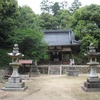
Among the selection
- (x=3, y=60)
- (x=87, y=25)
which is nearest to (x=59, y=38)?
(x=87, y=25)

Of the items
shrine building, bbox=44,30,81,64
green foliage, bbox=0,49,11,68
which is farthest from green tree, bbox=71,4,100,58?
green foliage, bbox=0,49,11,68

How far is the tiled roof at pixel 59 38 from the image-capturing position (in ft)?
120

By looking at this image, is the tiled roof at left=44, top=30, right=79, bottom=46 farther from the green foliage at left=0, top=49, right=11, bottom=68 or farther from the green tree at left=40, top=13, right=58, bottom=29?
the green tree at left=40, top=13, right=58, bottom=29

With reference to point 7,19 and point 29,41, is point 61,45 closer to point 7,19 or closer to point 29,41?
point 29,41

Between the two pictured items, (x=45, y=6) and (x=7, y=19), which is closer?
(x=7, y=19)

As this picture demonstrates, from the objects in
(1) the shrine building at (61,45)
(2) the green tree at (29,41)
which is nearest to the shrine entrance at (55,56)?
(1) the shrine building at (61,45)

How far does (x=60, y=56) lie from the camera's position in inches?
1502

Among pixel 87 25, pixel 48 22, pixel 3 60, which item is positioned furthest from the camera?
pixel 48 22

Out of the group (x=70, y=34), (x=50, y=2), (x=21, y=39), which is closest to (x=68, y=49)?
(x=70, y=34)

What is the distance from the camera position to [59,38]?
39656mm

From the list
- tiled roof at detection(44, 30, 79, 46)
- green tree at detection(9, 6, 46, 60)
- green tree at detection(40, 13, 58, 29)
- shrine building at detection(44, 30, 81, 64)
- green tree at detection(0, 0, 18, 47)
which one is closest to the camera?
green tree at detection(0, 0, 18, 47)

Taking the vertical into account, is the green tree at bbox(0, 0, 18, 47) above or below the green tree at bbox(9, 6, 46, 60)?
above

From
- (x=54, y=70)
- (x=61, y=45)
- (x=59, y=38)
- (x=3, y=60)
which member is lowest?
(x=54, y=70)

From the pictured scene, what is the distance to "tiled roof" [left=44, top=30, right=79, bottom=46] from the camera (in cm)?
3646
